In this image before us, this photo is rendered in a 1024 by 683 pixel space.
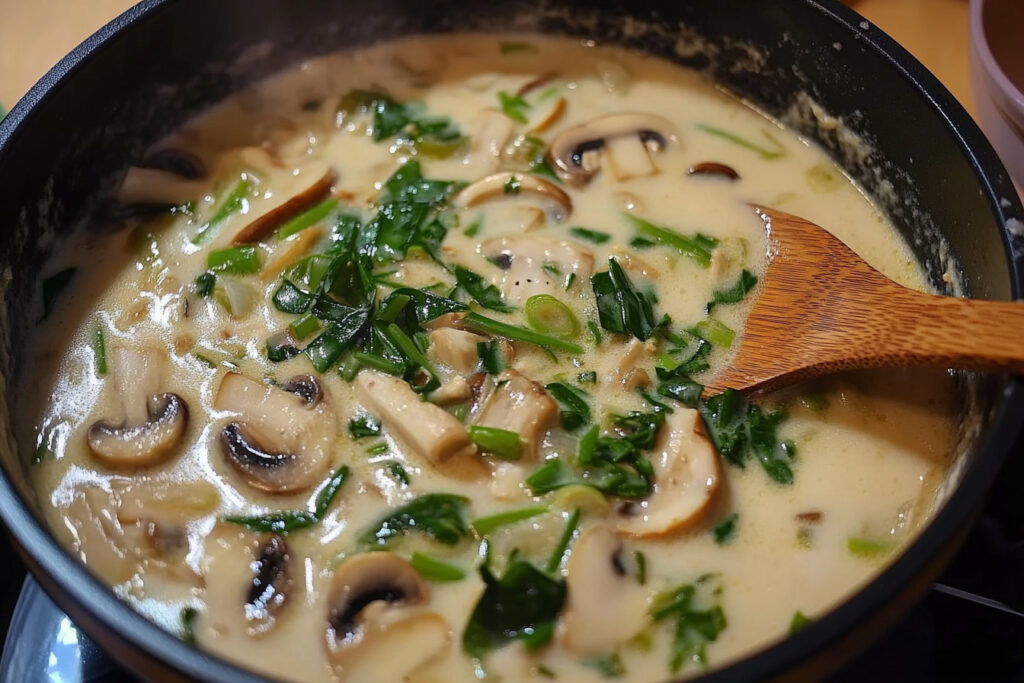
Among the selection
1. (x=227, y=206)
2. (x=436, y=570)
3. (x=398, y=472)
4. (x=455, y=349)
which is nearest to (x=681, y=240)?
(x=455, y=349)

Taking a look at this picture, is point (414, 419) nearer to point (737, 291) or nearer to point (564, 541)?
point (564, 541)

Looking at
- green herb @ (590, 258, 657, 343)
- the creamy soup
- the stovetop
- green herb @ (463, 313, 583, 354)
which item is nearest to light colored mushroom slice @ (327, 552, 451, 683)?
the creamy soup

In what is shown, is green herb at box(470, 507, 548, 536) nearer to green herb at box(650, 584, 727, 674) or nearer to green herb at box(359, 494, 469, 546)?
green herb at box(359, 494, 469, 546)

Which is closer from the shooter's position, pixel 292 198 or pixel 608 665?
pixel 608 665

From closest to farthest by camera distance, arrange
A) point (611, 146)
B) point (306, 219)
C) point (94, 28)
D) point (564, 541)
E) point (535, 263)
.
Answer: point (564, 541) → point (535, 263) → point (306, 219) → point (611, 146) → point (94, 28)

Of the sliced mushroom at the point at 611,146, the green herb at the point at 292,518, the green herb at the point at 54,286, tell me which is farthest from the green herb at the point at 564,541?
the green herb at the point at 54,286

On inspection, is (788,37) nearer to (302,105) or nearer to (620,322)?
(620,322)

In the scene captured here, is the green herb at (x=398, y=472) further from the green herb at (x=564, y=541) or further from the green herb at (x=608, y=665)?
the green herb at (x=608, y=665)
